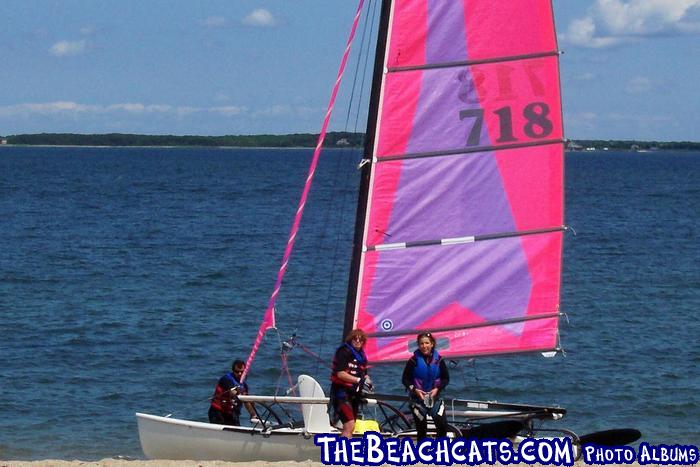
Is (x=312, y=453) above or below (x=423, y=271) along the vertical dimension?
below

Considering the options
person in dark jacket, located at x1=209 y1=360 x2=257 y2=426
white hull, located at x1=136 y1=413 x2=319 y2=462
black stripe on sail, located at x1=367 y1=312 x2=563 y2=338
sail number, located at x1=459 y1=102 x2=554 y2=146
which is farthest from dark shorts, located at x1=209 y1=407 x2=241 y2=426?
sail number, located at x1=459 y1=102 x2=554 y2=146

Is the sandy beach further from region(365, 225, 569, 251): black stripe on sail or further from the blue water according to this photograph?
the blue water

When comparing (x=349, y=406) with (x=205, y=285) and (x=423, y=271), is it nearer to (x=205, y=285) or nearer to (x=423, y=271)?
(x=423, y=271)

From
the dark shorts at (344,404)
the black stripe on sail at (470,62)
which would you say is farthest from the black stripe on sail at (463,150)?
the dark shorts at (344,404)

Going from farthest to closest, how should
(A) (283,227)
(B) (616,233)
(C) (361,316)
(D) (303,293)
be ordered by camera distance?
(A) (283,227)
(B) (616,233)
(D) (303,293)
(C) (361,316)

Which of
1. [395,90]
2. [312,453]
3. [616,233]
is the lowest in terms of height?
[312,453]

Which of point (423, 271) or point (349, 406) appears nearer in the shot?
point (349, 406)

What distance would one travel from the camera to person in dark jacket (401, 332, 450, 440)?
45.2 feet

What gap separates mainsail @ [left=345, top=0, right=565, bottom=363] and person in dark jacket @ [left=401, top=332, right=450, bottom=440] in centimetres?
123

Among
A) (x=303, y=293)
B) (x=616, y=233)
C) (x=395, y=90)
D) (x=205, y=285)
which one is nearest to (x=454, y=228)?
(x=395, y=90)

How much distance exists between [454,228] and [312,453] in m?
3.19

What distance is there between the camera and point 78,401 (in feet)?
69.2

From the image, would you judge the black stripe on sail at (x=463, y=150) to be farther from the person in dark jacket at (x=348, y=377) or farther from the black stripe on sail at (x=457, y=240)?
the person in dark jacket at (x=348, y=377)

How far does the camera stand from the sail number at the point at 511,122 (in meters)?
15.0
